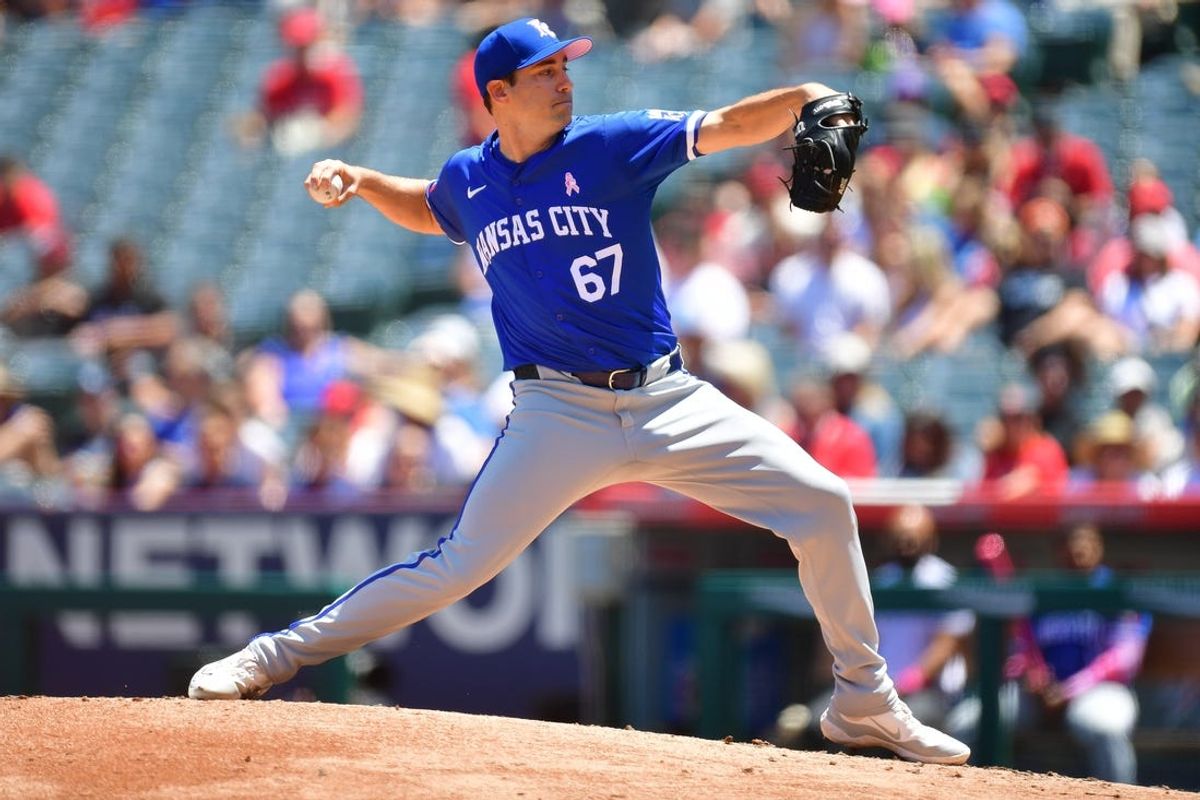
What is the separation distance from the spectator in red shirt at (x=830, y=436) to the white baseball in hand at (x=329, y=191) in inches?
129

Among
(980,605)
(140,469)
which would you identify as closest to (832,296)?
(980,605)

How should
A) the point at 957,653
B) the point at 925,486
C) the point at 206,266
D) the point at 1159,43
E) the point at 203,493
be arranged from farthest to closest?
1. the point at 206,266
2. the point at 1159,43
3. the point at 203,493
4. the point at 925,486
5. the point at 957,653

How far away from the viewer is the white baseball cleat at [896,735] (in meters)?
4.86

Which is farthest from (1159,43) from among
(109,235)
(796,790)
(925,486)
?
(796,790)

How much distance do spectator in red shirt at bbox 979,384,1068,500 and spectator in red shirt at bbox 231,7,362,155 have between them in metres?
6.31

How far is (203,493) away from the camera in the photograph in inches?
347

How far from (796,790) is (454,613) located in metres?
3.64

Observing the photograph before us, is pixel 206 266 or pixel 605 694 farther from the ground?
pixel 206 266

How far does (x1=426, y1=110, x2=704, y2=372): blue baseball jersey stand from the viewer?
4.64m

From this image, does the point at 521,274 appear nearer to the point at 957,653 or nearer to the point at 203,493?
the point at 957,653

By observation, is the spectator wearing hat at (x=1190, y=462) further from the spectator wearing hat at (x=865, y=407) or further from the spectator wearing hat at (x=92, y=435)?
the spectator wearing hat at (x=92, y=435)

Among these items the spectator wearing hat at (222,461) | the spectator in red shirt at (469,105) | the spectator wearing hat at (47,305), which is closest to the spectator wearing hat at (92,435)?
the spectator wearing hat at (222,461)

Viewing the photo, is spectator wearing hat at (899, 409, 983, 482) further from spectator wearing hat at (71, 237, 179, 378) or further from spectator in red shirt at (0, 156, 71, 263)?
spectator in red shirt at (0, 156, 71, 263)

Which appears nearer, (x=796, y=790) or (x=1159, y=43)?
(x=796, y=790)
